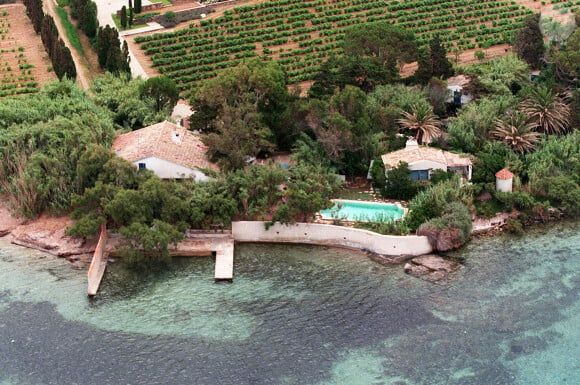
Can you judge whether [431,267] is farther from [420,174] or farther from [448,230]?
[420,174]

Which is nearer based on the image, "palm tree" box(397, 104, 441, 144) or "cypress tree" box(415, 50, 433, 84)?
"palm tree" box(397, 104, 441, 144)

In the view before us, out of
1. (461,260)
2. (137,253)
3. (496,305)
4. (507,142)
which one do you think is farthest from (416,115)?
(137,253)

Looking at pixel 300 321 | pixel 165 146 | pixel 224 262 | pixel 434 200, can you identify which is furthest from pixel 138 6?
pixel 300 321

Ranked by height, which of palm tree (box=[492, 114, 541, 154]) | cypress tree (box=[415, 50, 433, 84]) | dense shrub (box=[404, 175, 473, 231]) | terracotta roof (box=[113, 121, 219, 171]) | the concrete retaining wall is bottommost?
the concrete retaining wall

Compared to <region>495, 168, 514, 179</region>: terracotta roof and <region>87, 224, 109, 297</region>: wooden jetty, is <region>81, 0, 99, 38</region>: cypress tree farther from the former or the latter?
<region>495, 168, 514, 179</region>: terracotta roof

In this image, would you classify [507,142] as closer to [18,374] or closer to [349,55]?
[349,55]

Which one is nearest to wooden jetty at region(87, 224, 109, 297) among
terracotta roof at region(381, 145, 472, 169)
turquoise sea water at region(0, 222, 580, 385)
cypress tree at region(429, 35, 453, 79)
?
turquoise sea water at region(0, 222, 580, 385)

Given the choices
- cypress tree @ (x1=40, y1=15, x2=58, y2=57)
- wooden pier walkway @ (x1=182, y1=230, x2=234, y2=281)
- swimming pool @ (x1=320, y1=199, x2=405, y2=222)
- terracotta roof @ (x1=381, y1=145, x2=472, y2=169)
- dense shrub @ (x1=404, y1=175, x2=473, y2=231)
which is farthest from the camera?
cypress tree @ (x1=40, y1=15, x2=58, y2=57)

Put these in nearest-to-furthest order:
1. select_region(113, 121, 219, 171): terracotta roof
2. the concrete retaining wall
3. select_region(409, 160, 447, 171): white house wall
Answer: the concrete retaining wall, select_region(113, 121, 219, 171): terracotta roof, select_region(409, 160, 447, 171): white house wall
